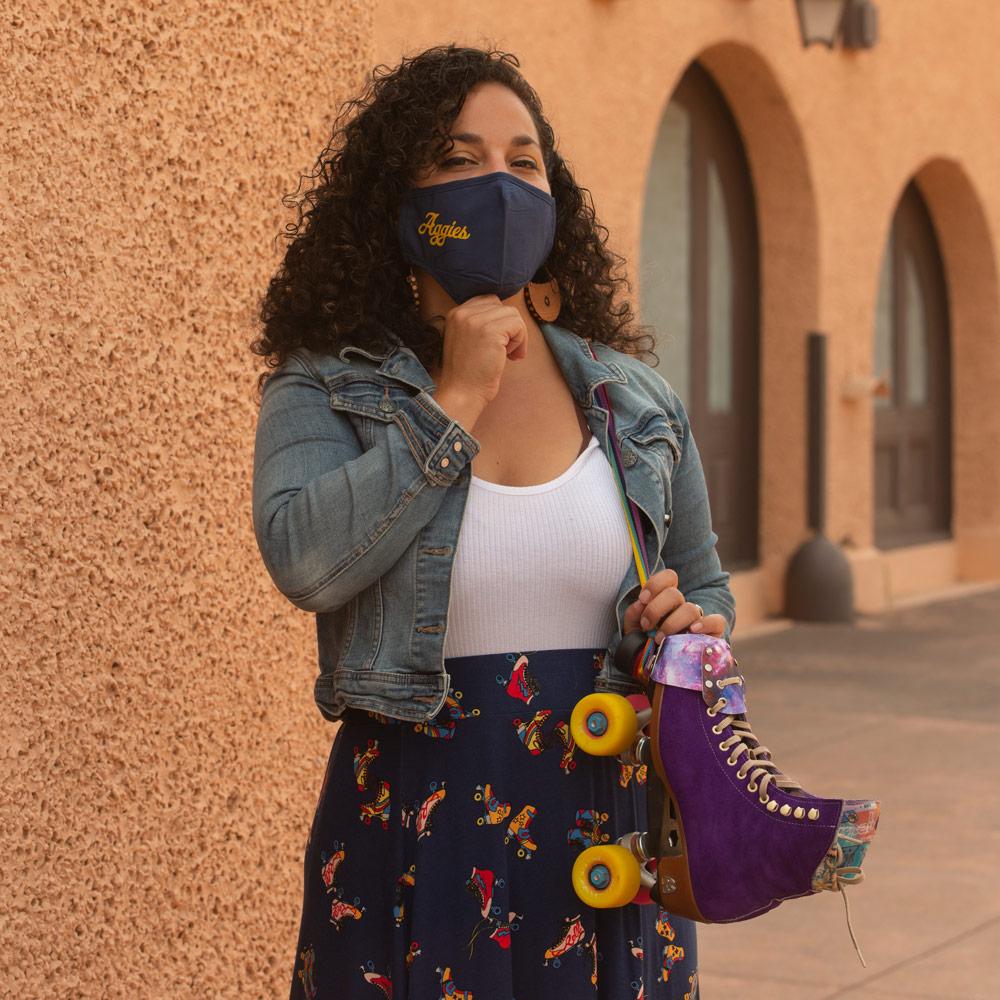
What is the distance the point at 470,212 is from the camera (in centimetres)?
224

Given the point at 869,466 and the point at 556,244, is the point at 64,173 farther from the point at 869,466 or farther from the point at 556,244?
the point at 869,466

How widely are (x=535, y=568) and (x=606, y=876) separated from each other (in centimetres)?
39

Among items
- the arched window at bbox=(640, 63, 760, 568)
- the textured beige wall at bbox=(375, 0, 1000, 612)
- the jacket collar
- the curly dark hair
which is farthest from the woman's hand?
the arched window at bbox=(640, 63, 760, 568)

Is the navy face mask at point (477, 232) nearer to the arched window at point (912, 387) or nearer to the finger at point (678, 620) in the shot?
the finger at point (678, 620)

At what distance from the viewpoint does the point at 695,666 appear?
2.14 meters

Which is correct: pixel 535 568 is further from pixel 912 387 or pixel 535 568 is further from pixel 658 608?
pixel 912 387

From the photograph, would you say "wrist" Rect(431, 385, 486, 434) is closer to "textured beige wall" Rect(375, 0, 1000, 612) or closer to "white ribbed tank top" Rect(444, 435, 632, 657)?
"white ribbed tank top" Rect(444, 435, 632, 657)

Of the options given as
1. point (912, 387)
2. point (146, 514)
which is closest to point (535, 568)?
point (146, 514)

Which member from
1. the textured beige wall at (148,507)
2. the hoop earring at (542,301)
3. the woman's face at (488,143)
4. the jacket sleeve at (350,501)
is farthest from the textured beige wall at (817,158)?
the jacket sleeve at (350,501)

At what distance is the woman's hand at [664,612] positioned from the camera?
86.0 inches

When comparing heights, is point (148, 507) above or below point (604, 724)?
above

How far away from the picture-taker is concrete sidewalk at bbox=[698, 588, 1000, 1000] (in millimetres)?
4422

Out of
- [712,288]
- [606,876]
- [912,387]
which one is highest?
[712,288]

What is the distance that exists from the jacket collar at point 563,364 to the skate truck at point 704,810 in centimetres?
37
